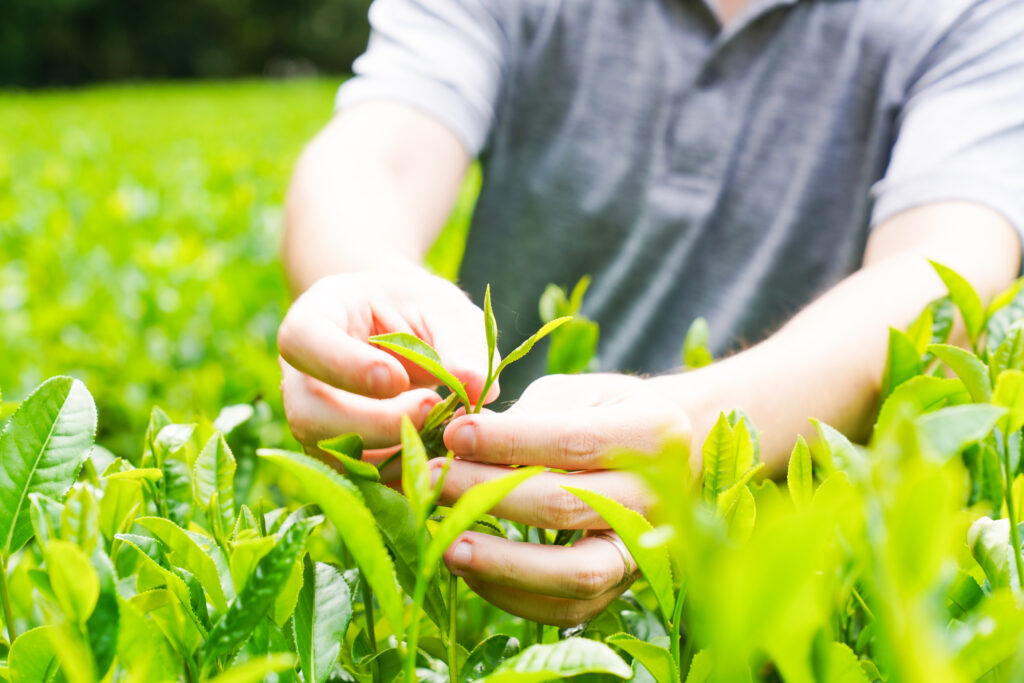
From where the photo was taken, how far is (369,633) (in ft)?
1.95

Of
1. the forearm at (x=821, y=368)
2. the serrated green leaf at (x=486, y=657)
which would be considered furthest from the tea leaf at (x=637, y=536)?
the forearm at (x=821, y=368)

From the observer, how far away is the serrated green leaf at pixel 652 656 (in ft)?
1.53

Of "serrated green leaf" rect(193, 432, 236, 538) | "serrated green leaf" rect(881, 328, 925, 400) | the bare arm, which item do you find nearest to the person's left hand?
"serrated green leaf" rect(193, 432, 236, 538)

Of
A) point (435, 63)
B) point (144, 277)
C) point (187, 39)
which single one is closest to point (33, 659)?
point (435, 63)

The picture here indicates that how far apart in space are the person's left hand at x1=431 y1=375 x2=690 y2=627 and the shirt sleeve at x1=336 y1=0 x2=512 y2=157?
42.2 inches

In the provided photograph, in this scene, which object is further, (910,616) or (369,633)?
(369,633)

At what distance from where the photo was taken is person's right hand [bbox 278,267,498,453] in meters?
0.67

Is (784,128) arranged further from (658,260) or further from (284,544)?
(284,544)

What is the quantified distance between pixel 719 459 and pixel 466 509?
249 mm

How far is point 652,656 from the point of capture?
48 centimetres

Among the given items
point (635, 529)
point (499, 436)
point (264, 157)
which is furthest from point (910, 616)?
point (264, 157)

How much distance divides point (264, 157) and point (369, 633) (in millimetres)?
3916

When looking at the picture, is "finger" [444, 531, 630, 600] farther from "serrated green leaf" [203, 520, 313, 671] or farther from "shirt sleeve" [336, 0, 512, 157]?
"shirt sleeve" [336, 0, 512, 157]

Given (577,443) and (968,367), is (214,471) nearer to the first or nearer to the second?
(577,443)
